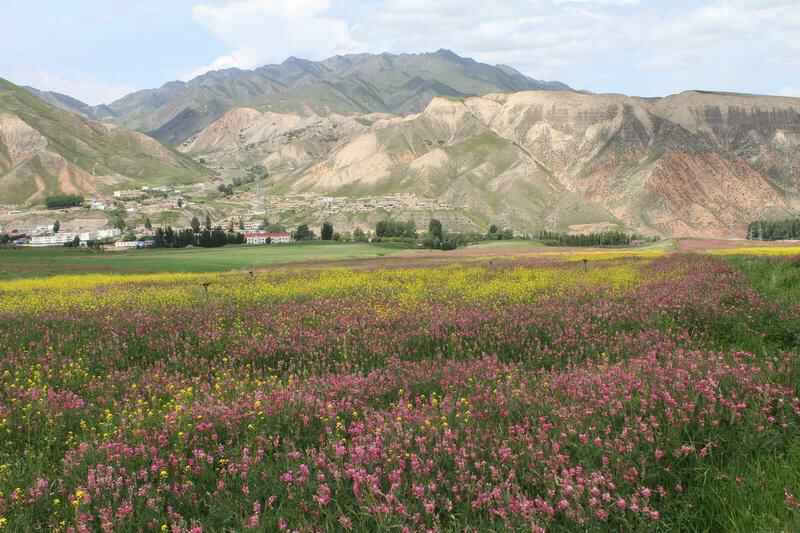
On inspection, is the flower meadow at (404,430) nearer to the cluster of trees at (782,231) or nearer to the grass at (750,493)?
the grass at (750,493)

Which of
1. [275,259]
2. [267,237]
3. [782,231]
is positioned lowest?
[275,259]

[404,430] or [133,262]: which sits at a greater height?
[404,430]

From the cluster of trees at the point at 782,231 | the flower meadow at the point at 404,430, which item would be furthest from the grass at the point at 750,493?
the cluster of trees at the point at 782,231

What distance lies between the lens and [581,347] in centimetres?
886

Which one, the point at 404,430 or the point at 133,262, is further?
the point at 133,262

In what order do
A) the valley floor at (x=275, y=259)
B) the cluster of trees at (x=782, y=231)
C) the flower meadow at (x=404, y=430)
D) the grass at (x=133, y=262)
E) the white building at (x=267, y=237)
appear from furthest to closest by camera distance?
the cluster of trees at (x=782, y=231) → the white building at (x=267, y=237) → the grass at (x=133, y=262) → the valley floor at (x=275, y=259) → the flower meadow at (x=404, y=430)

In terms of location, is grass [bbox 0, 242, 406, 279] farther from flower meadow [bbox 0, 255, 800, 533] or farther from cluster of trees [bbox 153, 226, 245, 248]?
flower meadow [bbox 0, 255, 800, 533]

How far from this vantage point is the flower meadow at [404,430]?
4074mm

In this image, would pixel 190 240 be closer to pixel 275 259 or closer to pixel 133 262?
pixel 275 259

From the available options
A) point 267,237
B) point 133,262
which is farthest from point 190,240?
point 133,262

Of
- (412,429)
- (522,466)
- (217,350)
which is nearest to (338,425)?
(412,429)

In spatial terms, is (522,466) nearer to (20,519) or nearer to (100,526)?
(100,526)

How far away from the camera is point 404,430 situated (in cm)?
528

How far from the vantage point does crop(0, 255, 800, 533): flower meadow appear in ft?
13.4
